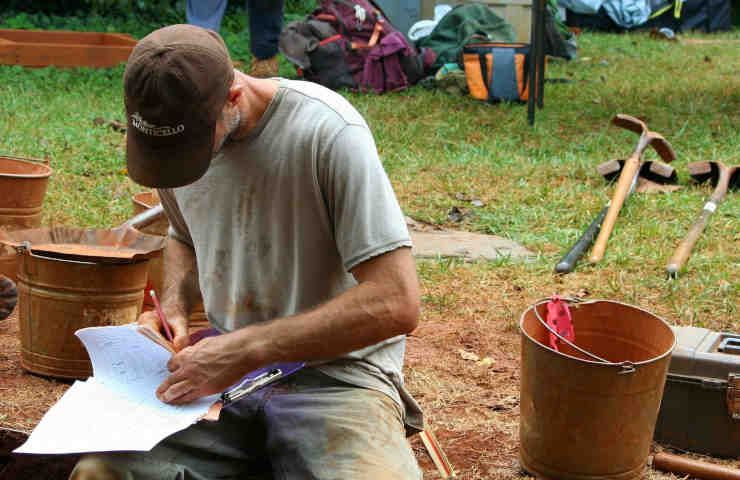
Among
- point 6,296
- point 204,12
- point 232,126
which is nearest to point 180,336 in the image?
point 232,126

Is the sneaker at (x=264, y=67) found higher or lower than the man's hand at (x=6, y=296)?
lower

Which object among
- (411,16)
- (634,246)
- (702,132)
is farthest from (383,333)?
(411,16)

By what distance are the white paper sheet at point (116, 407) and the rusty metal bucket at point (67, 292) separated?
1.15m

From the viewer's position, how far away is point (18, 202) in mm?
4359

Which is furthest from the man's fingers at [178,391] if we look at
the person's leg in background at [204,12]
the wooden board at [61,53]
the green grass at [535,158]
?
the wooden board at [61,53]

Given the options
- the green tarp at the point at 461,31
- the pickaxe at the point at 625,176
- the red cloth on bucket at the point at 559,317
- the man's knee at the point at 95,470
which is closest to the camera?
the man's knee at the point at 95,470

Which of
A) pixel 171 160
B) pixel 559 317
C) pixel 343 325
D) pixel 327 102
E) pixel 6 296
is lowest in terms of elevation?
pixel 6 296

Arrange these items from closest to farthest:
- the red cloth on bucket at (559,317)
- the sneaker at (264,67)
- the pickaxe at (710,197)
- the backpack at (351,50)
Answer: the red cloth on bucket at (559,317), the pickaxe at (710,197), the sneaker at (264,67), the backpack at (351,50)

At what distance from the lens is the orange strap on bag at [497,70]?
29.0ft

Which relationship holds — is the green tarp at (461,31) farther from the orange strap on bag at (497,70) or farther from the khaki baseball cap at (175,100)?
the khaki baseball cap at (175,100)

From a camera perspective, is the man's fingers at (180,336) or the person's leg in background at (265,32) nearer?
the man's fingers at (180,336)

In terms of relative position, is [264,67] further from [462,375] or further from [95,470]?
[95,470]

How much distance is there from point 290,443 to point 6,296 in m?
1.98

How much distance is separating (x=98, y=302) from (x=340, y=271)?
4.97 ft
